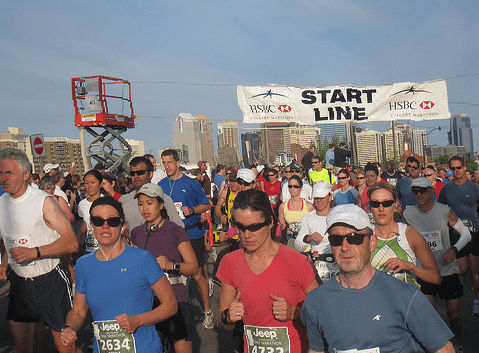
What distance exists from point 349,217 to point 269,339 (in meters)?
1.02

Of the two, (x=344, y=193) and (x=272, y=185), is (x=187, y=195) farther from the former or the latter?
(x=272, y=185)

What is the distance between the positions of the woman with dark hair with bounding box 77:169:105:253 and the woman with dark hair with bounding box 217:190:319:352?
3.32 meters

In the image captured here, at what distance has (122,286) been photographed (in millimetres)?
2965

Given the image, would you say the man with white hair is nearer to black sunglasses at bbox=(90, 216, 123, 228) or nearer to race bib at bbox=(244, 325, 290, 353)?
race bib at bbox=(244, 325, 290, 353)

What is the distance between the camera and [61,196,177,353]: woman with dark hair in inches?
117

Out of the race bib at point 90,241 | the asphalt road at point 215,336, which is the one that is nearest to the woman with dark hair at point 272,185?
the asphalt road at point 215,336

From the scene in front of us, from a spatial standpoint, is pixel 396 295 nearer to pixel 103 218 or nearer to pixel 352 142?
pixel 103 218

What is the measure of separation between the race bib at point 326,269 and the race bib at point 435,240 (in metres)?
1.06

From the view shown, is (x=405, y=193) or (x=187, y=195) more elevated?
(x=187, y=195)

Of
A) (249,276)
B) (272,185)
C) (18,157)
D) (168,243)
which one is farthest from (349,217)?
(272,185)

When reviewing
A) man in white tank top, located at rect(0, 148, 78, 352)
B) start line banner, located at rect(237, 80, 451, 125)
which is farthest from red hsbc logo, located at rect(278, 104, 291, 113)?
man in white tank top, located at rect(0, 148, 78, 352)

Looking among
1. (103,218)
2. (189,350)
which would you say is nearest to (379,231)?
(189,350)

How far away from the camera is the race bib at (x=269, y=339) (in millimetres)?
2803

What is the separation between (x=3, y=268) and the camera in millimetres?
4227
